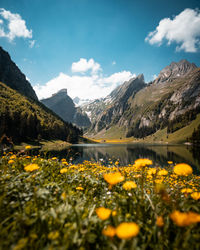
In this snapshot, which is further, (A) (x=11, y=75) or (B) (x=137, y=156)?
(A) (x=11, y=75)

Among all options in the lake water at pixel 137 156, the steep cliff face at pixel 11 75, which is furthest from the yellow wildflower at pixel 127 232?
the steep cliff face at pixel 11 75

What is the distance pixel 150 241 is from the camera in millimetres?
1807

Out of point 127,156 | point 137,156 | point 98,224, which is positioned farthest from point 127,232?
point 127,156

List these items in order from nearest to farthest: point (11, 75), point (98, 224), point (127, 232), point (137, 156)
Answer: point (127, 232), point (98, 224), point (137, 156), point (11, 75)

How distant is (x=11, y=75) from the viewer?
17975 centimetres

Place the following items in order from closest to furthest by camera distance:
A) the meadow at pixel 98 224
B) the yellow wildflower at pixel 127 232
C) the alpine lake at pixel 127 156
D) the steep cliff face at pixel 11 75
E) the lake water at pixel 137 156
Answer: the yellow wildflower at pixel 127 232, the meadow at pixel 98 224, the alpine lake at pixel 127 156, the lake water at pixel 137 156, the steep cliff face at pixel 11 75

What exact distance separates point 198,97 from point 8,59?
924 feet

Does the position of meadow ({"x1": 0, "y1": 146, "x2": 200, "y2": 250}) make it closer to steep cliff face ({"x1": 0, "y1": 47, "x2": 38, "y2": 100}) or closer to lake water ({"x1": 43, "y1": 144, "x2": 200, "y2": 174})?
lake water ({"x1": 43, "y1": 144, "x2": 200, "y2": 174})

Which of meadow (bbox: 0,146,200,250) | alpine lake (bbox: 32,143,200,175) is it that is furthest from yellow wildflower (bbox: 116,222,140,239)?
alpine lake (bbox: 32,143,200,175)

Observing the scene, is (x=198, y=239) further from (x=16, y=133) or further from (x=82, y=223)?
(x=16, y=133)

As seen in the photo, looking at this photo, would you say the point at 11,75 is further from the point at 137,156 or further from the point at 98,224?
the point at 98,224

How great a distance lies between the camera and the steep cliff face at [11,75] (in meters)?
171

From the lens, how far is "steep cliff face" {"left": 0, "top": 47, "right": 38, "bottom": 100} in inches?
6721

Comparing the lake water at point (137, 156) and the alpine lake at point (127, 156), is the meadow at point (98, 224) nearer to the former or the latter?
the alpine lake at point (127, 156)
